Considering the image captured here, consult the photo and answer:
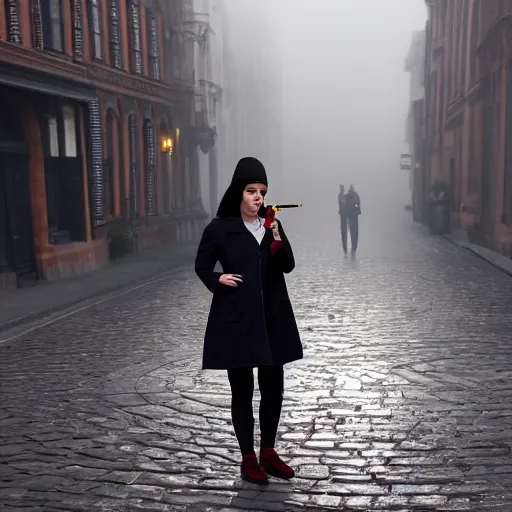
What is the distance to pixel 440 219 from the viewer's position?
2775cm

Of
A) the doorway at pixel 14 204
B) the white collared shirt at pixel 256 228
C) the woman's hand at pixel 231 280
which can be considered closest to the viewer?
the woman's hand at pixel 231 280

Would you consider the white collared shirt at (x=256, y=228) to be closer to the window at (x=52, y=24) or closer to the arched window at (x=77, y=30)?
the window at (x=52, y=24)

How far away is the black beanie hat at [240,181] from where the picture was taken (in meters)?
4.46

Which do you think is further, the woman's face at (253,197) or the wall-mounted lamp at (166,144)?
the wall-mounted lamp at (166,144)

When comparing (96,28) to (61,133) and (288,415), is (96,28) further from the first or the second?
(288,415)

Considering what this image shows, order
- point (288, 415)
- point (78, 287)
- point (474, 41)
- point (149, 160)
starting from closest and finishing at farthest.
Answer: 1. point (288, 415)
2. point (78, 287)
3. point (149, 160)
4. point (474, 41)

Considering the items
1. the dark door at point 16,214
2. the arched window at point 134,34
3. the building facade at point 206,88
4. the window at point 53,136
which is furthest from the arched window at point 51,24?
the building facade at point 206,88

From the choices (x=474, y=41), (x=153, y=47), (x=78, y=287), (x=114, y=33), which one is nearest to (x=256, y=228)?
(x=78, y=287)

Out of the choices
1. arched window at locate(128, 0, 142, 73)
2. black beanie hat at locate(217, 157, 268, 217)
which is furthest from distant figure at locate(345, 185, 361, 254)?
black beanie hat at locate(217, 157, 268, 217)

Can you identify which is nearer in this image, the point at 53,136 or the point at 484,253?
the point at 53,136

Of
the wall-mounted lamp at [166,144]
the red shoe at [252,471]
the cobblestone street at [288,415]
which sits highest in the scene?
the wall-mounted lamp at [166,144]

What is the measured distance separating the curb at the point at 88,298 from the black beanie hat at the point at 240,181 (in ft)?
21.1

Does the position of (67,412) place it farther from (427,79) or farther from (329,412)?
(427,79)

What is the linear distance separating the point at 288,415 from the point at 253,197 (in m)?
2.10
